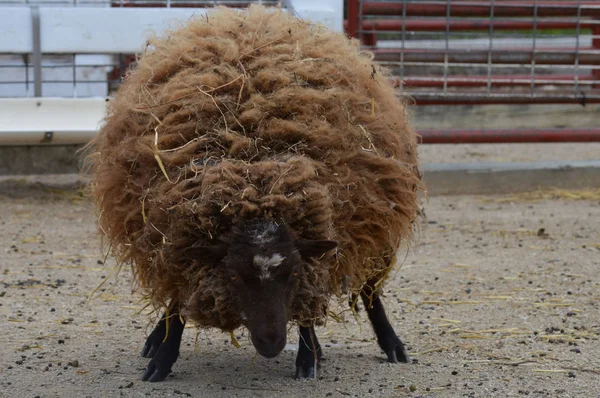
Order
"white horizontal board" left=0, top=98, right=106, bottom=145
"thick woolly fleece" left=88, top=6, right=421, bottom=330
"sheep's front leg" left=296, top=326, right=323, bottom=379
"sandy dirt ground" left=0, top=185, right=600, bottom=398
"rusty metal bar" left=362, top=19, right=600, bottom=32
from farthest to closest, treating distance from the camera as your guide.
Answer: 1. "rusty metal bar" left=362, top=19, right=600, bottom=32
2. "white horizontal board" left=0, top=98, right=106, bottom=145
3. "sheep's front leg" left=296, top=326, right=323, bottom=379
4. "sandy dirt ground" left=0, top=185, right=600, bottom=398
5. "thick woolly fleece" left=88, top=6, right=421, bottom=330

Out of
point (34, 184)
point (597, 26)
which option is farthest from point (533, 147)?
point (34, 184)

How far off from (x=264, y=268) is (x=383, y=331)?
54.0 inches

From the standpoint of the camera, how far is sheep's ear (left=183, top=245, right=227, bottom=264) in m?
3.91

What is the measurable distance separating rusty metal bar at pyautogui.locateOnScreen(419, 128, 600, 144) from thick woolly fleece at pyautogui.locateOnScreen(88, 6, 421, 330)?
5400mm

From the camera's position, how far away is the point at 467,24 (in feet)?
35.3

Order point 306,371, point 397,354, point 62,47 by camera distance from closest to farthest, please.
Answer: point 306,371 < point 397,354 < point 62,47

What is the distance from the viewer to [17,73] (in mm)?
9391

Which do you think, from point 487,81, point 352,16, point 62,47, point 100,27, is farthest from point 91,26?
point 487,81

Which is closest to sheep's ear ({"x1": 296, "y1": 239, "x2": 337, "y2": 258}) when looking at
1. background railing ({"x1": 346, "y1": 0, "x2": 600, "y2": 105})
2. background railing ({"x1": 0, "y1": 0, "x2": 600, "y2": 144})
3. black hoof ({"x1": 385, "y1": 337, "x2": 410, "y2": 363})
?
black hoof ({"x1": 385, "y1": 337, "x2": 410, "y2": 363})

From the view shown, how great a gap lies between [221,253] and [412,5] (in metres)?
7.15

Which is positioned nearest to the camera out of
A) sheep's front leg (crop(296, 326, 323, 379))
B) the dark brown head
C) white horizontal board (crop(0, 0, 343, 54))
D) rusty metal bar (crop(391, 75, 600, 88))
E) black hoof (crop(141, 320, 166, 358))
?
the dark brown head

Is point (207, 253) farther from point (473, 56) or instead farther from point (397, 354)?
point (473, 56)

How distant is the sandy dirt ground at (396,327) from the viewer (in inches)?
175

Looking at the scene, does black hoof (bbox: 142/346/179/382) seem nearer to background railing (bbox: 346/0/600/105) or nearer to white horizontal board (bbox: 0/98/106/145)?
white horizontal board (bbox: 0/98/106/145)
